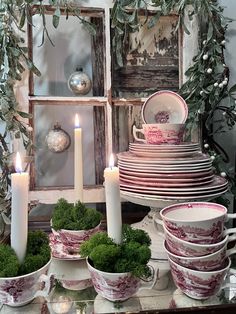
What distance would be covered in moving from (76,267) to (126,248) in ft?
0.64

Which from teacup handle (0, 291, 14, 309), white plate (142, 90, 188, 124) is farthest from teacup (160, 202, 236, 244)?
white plate (142, 90, 188, 124)

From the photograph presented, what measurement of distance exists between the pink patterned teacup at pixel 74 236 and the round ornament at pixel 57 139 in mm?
309

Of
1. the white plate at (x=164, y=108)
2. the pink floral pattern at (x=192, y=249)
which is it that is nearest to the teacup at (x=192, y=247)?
the pink floral pattern at (x=192, y=249)

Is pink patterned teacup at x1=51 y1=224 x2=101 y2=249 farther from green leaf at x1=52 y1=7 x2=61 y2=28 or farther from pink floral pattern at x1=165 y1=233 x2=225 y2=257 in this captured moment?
green leaf at x1=52 y1=7 x2=61 y2=28

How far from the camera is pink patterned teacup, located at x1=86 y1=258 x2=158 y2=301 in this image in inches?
21.3

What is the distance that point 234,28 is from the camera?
3.59 ft

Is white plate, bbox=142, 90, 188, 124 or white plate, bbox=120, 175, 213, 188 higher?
white plate, bbox=142, 90, 188, 124

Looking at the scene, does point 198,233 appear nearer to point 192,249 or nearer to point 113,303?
point 192,249

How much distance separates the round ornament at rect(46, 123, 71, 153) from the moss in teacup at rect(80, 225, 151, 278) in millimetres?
430

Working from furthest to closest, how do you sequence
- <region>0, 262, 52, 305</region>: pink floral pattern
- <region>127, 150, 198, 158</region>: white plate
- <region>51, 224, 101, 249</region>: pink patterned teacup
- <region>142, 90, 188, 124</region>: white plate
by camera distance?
1. <region>142, 90, 188, 124</region>: white plate
2. <region>127, 150, 198, 158</region>: white plate
3. <region>51, 224, 101, 249</region>: pink patterned teacup
4. <region>0, 262, 52, 305</region>: pink floral pattern

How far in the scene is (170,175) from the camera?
0.76 meters

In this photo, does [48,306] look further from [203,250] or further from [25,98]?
[25,98]

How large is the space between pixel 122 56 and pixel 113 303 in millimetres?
640

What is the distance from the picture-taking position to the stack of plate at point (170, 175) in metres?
0.75
